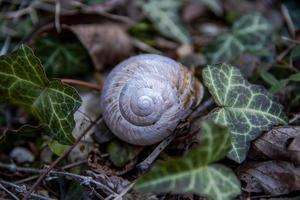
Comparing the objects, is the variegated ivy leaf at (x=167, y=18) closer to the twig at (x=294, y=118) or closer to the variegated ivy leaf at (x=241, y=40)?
the variegated ivy leaf at (x=241, y=40)

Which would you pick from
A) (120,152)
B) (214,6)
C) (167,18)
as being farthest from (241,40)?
(120,152)

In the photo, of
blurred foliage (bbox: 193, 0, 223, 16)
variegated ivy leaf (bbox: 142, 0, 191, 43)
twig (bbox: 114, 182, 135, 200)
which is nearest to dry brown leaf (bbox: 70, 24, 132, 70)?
variegated ivy leaf (bbox: 142, 0, 191, 43)

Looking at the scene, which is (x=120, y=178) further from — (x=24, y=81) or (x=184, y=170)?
(x=24, y=81)

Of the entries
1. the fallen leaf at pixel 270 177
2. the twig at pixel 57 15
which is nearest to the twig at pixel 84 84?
the twig at pixel 57 15

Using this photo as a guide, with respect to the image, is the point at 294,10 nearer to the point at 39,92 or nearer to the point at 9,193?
the point at 39,92

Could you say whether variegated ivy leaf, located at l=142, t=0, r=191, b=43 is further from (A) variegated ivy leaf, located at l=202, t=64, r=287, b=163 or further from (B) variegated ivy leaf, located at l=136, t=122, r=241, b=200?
(B) variegated ivy leaf, located at l=136, t=122, r=241, b=200
